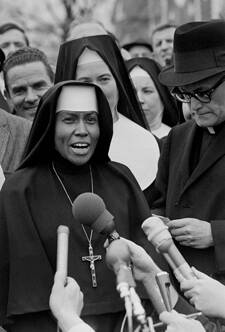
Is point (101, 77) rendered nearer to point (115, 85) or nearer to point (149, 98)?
point (115, 85)

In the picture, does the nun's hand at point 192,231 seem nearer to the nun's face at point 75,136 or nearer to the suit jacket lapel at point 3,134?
the nun's face at point 75,136

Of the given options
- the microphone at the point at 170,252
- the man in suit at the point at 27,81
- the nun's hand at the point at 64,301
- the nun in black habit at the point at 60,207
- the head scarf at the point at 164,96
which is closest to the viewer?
the nun's hand at the point at 64,301

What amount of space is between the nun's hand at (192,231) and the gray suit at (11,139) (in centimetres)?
155

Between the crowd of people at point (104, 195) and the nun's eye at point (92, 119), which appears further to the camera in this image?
the nun's eye at point (92, 119)

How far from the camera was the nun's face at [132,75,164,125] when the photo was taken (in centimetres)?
895

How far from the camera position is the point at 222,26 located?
19.8 ft

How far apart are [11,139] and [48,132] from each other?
127 centimetres

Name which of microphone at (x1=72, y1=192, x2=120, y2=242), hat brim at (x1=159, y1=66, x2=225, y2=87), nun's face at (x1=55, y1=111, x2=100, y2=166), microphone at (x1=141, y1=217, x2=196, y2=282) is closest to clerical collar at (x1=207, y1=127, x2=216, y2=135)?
hat brim at (x1=159, y1=66, x2=225, y2=87)

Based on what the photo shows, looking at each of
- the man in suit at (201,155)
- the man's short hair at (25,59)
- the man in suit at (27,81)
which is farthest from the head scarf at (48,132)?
the man's short hair at (25,59)

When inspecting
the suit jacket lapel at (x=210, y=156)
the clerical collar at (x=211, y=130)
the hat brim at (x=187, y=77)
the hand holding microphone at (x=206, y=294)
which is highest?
the hat brim at (x=187, y=77)

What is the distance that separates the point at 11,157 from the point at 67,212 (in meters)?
1.42

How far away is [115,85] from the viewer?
7.41 meters

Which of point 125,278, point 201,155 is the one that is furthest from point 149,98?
point 125,278

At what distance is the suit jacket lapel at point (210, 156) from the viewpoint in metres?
6.07
